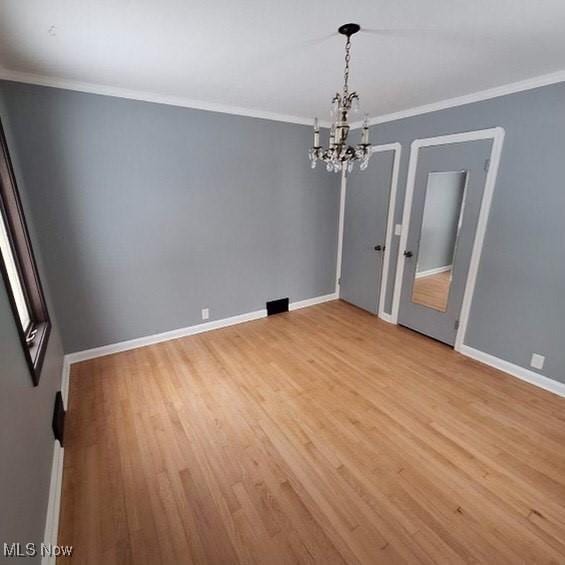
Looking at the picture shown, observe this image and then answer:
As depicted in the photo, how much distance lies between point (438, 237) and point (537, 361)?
4.64 feet

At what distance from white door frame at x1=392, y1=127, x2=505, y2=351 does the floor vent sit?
1.47m

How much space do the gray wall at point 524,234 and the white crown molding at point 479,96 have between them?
4 cm

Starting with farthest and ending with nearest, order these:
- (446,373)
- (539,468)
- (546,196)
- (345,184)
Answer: (345,184) → (446,373) → (546,196) → (539,468)

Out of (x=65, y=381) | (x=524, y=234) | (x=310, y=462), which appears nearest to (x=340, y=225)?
(x=524, y=234)

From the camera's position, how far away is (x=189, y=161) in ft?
9.67

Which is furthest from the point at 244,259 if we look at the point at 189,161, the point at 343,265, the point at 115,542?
the point at 115,542

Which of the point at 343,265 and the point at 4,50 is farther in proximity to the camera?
the point at 343,265

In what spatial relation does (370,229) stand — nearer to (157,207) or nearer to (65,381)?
(157,207)

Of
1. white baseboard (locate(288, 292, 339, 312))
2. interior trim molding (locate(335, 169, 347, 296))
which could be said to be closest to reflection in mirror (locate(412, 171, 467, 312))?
interior trim molding (locate(335, 169, 347, 296))

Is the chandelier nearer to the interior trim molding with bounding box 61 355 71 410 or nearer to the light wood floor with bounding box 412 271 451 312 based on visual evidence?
the light wood floor with bounding box 412 271 451 312

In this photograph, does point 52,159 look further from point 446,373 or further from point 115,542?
point 446,373

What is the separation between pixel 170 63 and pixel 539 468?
11.6 feet

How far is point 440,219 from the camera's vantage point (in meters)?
3.05

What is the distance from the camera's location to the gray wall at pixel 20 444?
3.49 ft
